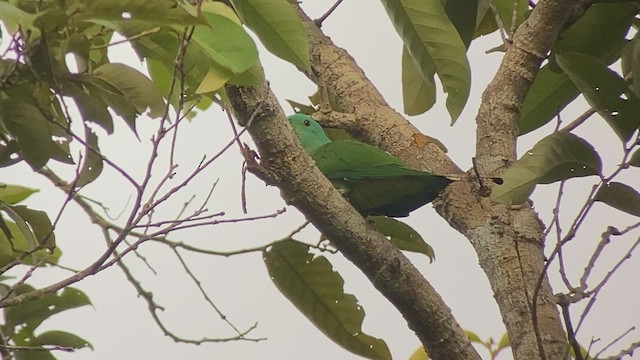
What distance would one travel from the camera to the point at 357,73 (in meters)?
1.46

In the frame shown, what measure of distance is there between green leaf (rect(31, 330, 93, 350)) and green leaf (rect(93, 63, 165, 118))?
1.28ft

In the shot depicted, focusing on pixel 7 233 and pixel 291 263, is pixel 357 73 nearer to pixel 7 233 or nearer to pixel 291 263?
pixel 291 263

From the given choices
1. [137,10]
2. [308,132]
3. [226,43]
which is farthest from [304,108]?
[137,10]

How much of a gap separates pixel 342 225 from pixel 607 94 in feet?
1.26

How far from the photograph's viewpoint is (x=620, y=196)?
0.92 meters

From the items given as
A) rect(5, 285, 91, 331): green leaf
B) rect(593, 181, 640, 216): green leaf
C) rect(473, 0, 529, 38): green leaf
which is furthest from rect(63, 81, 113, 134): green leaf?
rect(473, 0, 529, 38): green leaf

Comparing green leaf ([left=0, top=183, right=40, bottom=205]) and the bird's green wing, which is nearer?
green leaf ([left=0, top=183, right=40, bottom=205])

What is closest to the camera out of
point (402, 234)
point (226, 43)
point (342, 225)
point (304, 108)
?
point (226, 43)

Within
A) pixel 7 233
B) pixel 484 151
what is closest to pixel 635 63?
pixel 484 151

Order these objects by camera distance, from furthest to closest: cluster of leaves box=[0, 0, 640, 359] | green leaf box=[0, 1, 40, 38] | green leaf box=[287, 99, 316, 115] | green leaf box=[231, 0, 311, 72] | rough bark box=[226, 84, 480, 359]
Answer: green leaf box=[287, 99, 316, 115], rough bark box=[226, 84, 480, 359], green leaf box=[231, 0, 311, 72], cluster of leaves box=[0, 0, 640, 359], green leaf box=[0, 1, 40, 38]

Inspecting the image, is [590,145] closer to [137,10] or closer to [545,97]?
[545,97]

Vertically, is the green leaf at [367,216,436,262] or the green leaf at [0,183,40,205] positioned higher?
the green leaf at [367,216,436,262]

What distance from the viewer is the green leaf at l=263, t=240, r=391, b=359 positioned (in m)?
1.22

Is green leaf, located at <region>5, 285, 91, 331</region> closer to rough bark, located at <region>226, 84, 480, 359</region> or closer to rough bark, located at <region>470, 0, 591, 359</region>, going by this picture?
rough bark, located at <region>226, 84, 480, 359</region>
